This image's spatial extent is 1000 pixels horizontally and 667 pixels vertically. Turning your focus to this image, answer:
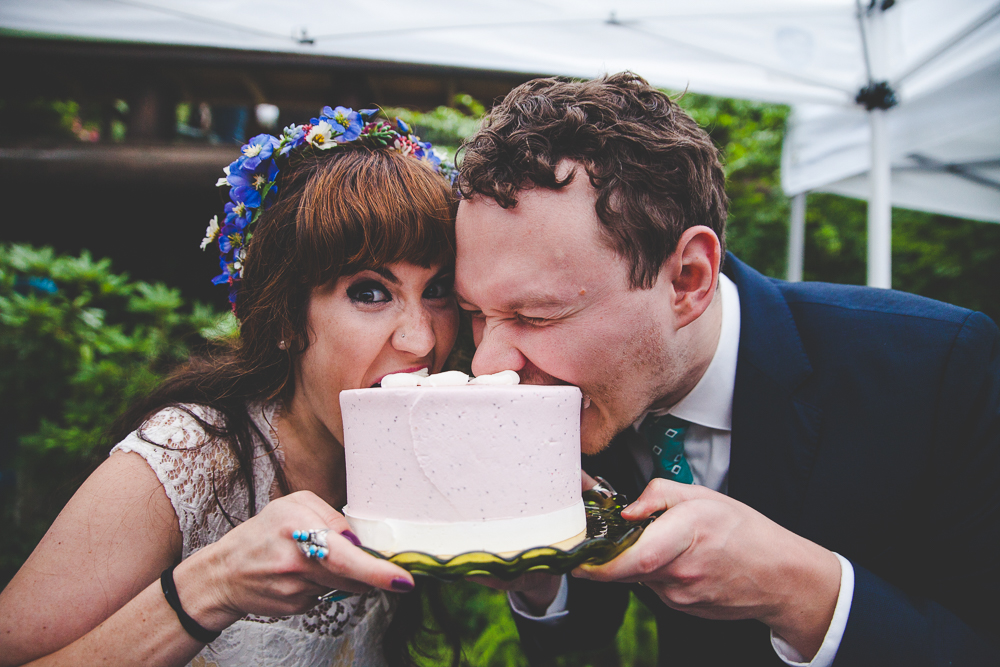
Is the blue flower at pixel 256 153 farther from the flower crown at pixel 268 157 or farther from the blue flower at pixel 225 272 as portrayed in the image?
the blue flower at pixel 225 272

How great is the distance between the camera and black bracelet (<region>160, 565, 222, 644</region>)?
60.0 inches

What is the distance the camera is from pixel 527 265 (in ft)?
6.26

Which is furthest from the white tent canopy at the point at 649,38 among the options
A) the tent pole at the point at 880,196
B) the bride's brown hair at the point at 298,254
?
the bride's brown hair at the point at 298,254

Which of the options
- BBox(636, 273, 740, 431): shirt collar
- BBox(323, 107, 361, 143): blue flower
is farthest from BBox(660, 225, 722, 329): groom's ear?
BBox(323, 107, 361, 143): blue flower

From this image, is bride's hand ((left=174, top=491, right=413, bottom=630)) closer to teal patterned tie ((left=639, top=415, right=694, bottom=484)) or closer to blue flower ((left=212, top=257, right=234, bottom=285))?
blue flower ((left=212, top=257, right=234, bottom=285))

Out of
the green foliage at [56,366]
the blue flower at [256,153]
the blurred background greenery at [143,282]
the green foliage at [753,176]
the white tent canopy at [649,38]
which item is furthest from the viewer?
the green foliage at [753,176]

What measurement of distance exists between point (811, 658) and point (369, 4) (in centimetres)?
395

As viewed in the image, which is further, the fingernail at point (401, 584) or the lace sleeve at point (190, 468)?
the lace sleeve at point (190, 468)

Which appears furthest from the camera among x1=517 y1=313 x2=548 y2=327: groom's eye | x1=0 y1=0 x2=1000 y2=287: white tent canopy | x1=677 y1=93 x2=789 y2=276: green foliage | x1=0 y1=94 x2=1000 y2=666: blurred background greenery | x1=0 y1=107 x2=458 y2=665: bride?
x1=677 y1=93 x2=789 y2=276: green foliage

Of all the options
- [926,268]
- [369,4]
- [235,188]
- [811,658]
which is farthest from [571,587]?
[926,268]

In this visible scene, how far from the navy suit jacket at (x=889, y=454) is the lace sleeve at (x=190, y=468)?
2.01 meters

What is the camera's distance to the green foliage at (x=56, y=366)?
4.07 meters

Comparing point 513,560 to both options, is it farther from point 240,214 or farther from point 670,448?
point 240,214

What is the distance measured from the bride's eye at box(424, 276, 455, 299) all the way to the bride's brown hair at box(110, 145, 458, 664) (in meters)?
0.12
